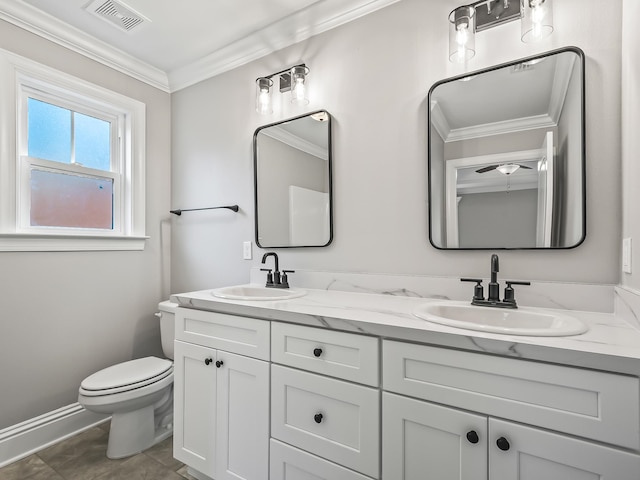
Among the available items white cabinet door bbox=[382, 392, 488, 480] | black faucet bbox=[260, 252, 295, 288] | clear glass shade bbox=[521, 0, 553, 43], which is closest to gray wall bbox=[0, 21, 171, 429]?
black faucet bbox=[260, 252, 295, 288]

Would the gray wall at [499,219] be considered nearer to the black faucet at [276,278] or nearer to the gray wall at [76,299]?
the black faucet at [276,278]

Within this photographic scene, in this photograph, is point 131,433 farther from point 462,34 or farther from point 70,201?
point 462,34

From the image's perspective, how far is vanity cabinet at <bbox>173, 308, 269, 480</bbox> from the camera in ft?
4.37

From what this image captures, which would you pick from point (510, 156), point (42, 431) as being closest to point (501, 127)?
point (510, 156)

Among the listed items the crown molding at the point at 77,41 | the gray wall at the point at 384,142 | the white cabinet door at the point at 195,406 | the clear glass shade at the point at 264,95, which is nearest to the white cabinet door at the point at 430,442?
the gray wall at the point at 384,142

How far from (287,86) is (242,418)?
70.0 inches

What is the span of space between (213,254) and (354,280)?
3.61 ft

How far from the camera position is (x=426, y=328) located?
979mm

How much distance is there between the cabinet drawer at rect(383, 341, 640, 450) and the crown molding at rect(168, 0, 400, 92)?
5.53 feet

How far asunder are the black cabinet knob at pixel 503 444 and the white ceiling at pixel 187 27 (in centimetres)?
190

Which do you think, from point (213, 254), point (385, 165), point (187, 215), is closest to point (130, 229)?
point (187, 215)

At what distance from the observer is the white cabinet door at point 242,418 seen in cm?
131

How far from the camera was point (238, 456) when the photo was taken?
1.39 meters

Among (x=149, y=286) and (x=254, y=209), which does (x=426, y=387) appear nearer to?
(x=254, y=209)
